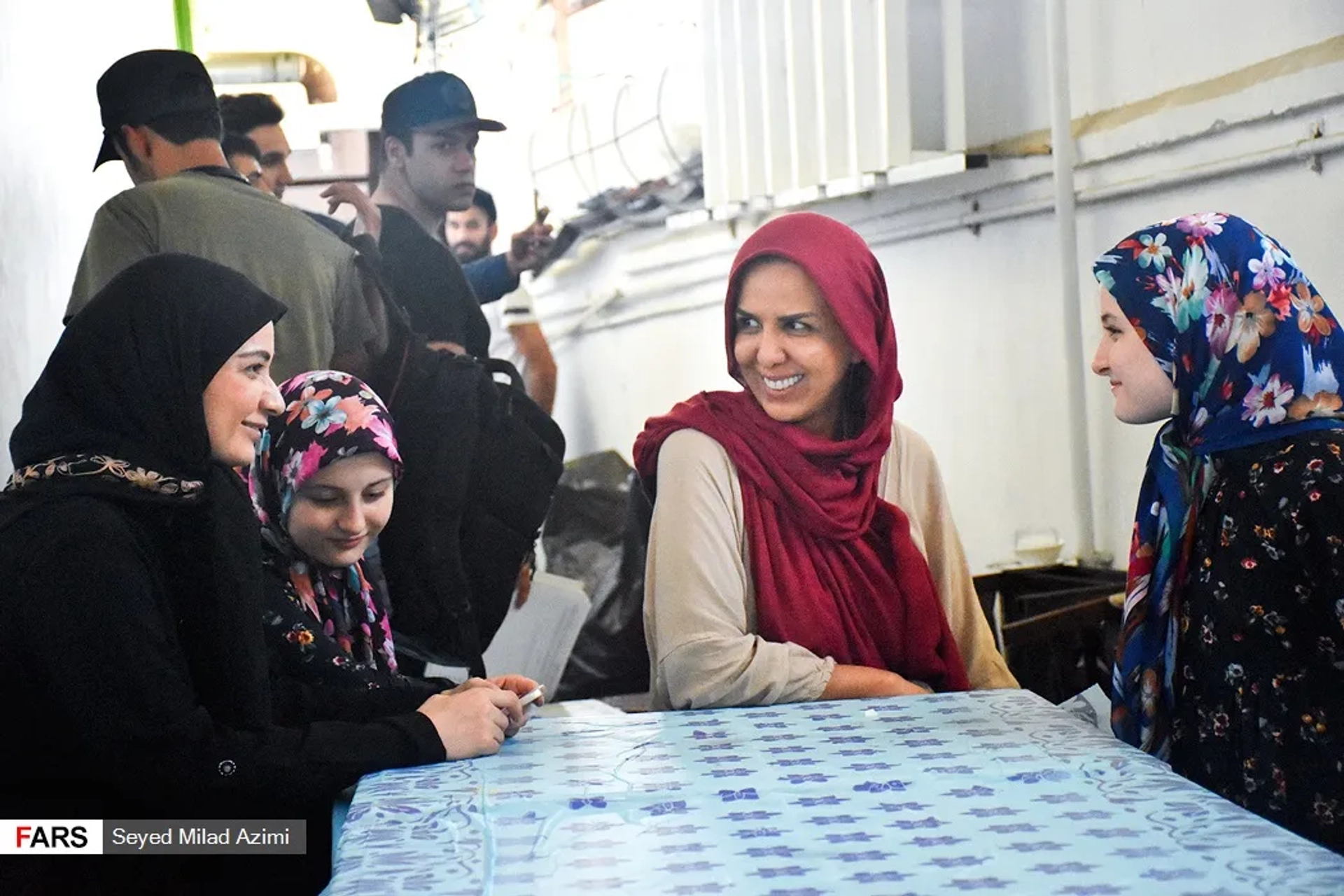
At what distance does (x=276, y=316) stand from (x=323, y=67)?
110 centimetres

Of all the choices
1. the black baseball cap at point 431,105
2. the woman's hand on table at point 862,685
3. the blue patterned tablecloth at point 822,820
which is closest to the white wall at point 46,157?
the black baseball cap at point 431,105

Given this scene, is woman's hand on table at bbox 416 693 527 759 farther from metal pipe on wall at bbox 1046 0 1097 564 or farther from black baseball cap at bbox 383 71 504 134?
metal pipe on wall at bbox 1046 0 1097 564

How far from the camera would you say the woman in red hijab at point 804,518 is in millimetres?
1961

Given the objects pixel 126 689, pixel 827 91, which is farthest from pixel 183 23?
pixel 126 689

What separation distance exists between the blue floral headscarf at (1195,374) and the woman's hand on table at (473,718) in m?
0.78

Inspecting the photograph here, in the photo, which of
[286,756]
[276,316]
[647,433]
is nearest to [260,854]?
[286,756]

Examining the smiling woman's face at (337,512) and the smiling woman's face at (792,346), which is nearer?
the smiling woman's face at (337,512)

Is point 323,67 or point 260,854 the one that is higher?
point 323,67

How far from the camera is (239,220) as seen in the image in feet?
8.23

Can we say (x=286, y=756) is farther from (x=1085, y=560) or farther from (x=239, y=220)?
(x=1085, y=560)

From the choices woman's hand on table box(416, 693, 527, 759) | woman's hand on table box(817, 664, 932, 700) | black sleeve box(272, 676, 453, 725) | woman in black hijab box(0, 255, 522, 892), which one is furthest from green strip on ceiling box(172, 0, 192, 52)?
woman's hand on table box(817, 664, 932, 700)

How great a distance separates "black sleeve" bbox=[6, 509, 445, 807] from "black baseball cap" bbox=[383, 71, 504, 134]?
135 centimetres

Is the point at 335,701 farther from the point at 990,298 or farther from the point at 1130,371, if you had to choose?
the point at 990,298

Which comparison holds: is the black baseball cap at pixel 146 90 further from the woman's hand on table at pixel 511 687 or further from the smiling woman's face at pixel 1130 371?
the smiling woman's face at pixel 1130 371
